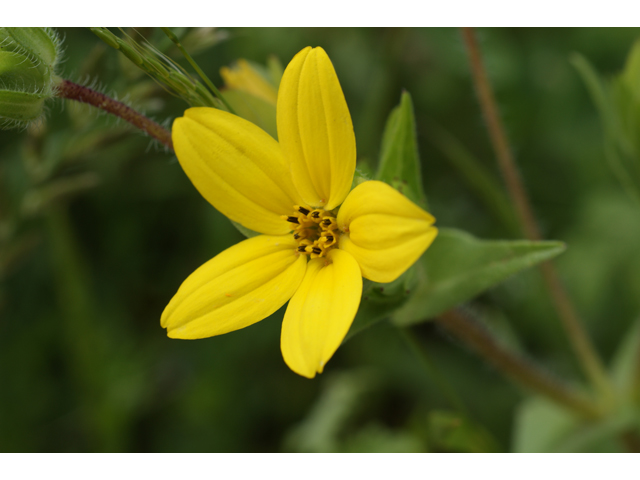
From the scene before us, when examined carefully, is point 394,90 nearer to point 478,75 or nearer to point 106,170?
point 478,75

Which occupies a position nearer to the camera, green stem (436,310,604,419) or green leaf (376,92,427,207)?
green leaf (376,92,427,207)

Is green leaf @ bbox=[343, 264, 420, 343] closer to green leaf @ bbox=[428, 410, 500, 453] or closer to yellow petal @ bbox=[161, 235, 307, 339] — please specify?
yellow petal @ bbox=[161, 235, 307, 339]

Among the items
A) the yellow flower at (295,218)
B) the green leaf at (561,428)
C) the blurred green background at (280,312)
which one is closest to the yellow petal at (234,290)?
the yellow flower at (295,218)

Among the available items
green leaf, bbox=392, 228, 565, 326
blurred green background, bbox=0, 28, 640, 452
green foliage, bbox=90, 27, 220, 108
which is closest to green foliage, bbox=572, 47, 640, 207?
green leaf, bbox=392, 228, 565, 326

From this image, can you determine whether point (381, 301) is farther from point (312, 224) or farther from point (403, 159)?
point (403, 159)

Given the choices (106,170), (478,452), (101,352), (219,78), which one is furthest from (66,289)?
(478,452)
